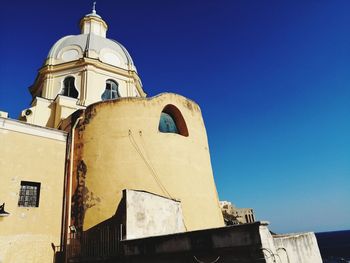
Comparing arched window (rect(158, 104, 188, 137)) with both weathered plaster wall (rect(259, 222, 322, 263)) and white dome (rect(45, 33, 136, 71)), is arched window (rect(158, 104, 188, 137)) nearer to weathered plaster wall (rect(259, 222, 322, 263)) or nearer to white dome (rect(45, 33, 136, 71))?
white dome (rect(45, 33, 136, 71))

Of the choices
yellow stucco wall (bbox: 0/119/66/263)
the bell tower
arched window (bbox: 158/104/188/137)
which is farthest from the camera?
the bell tower

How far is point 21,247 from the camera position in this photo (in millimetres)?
10430

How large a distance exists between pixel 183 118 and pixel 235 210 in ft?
62.7

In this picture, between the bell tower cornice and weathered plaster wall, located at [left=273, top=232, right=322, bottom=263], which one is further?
the bell tower cornice

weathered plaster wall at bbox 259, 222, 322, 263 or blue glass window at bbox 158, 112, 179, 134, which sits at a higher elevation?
blue glass window at bbox 158, 112, 179, 134

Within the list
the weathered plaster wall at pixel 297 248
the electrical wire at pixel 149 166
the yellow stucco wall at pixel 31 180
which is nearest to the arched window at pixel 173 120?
the electrical wire at pixel 149 166

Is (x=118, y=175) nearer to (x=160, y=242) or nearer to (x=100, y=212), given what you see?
(x=100, y=212)

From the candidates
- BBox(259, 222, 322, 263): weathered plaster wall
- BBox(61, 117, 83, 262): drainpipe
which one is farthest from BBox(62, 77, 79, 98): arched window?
BBox(259, 222, 322, 263): weathered plaster wall

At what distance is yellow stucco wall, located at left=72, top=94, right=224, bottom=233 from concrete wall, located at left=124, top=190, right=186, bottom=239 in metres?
1.39

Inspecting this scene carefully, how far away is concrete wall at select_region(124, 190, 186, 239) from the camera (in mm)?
9570

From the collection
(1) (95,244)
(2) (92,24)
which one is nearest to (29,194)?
(1) (95,244)

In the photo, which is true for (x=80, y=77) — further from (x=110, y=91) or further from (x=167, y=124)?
(x=167, y=124)

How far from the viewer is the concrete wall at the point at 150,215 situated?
9570 millimetres

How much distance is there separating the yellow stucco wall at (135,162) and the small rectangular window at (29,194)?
154 cm
